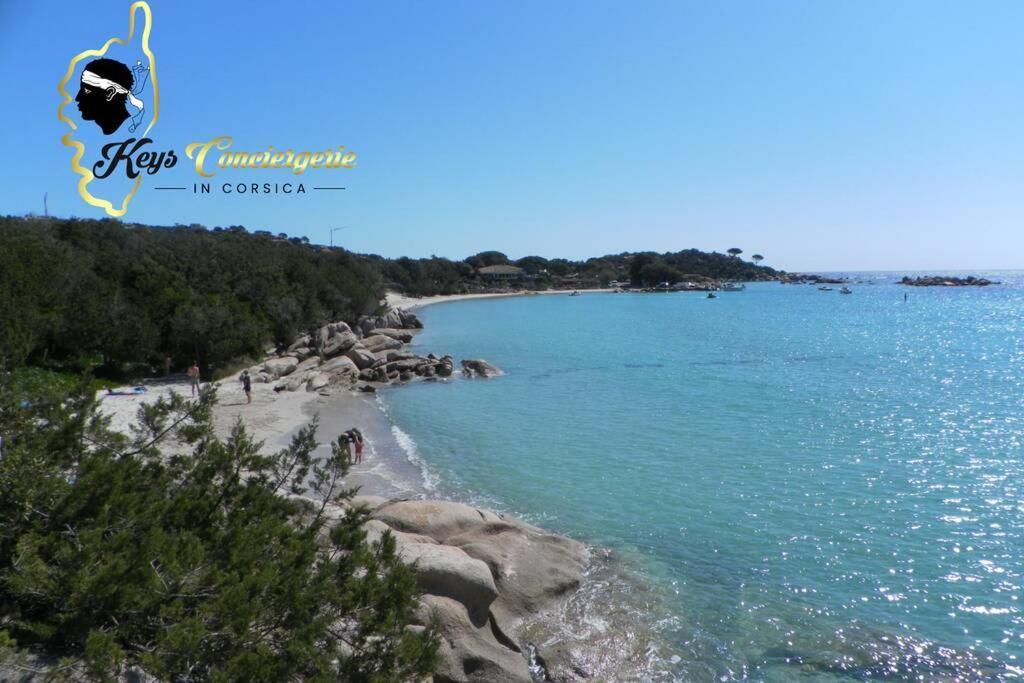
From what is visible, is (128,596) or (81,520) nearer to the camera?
(128,596)

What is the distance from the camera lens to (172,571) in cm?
575

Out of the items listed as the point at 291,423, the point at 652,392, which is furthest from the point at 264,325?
the point at 652,392

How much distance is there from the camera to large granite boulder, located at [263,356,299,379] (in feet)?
110

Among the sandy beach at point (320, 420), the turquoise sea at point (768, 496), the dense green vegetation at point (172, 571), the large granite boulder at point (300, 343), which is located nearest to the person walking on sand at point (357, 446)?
the sandy beach at point (320, 420)

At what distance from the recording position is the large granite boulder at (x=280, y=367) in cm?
3347

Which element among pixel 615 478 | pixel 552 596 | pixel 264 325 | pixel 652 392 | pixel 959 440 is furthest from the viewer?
pixel 264 325

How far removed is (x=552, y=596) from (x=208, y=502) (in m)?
6.25

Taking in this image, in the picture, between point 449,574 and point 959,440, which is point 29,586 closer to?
point 449,574

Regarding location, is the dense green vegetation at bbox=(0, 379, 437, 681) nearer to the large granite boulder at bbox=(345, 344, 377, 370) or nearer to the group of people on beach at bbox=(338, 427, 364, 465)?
the group of people on beach at bbox=(338, 427, 364, 465)

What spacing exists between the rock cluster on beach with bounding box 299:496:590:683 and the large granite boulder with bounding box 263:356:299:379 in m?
21.4

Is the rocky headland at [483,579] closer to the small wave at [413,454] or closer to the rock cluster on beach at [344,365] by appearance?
the small wave at [413,454]

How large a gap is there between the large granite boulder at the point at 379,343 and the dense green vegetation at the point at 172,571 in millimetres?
35872

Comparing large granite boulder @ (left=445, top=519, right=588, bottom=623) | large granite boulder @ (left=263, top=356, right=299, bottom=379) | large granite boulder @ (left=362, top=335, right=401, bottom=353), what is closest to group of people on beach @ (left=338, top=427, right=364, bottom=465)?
large granite boulder @ (left=445, top=519, right=588, bottom=623)

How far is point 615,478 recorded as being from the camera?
18719mm
